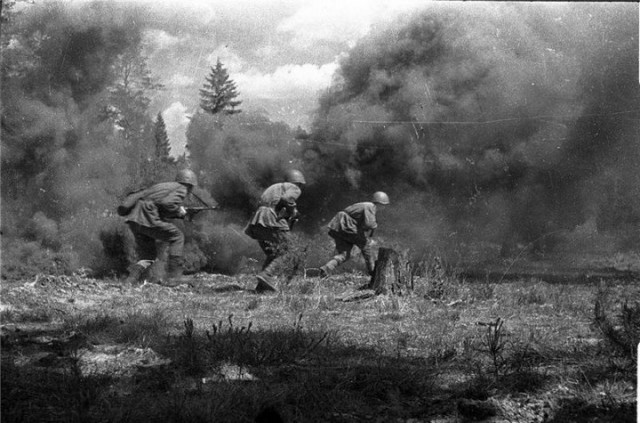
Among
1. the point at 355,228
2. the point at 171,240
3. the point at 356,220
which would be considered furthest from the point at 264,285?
the point at 356,220

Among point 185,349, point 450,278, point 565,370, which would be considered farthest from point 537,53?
point 185,349

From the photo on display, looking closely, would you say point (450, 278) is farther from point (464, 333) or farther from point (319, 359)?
point (319, 359)

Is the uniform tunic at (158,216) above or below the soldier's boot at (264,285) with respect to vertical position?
above

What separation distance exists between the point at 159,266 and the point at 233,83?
4113 millimetres

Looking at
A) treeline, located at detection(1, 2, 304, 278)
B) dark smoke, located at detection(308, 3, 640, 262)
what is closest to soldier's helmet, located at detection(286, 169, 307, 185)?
treeline, located at detection(1, 2, 304, 278)

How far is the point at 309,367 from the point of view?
3910mm

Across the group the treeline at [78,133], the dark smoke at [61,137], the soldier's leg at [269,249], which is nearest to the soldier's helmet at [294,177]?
the soldier's leg at [269,249]

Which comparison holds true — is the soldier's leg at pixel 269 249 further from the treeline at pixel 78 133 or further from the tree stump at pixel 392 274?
the treeline at pixel 78 133

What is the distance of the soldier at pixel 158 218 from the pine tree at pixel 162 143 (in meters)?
0.69

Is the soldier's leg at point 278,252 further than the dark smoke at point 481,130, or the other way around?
the dark smoke at point 481,130

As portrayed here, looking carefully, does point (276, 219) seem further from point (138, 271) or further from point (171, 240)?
point (138, 271)

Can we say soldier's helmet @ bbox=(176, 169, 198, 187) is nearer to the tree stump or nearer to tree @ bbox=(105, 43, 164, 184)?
tree @ bbox=(105, 43, 164, 184)

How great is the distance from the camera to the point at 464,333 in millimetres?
5148

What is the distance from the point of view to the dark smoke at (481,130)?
41.0ft
